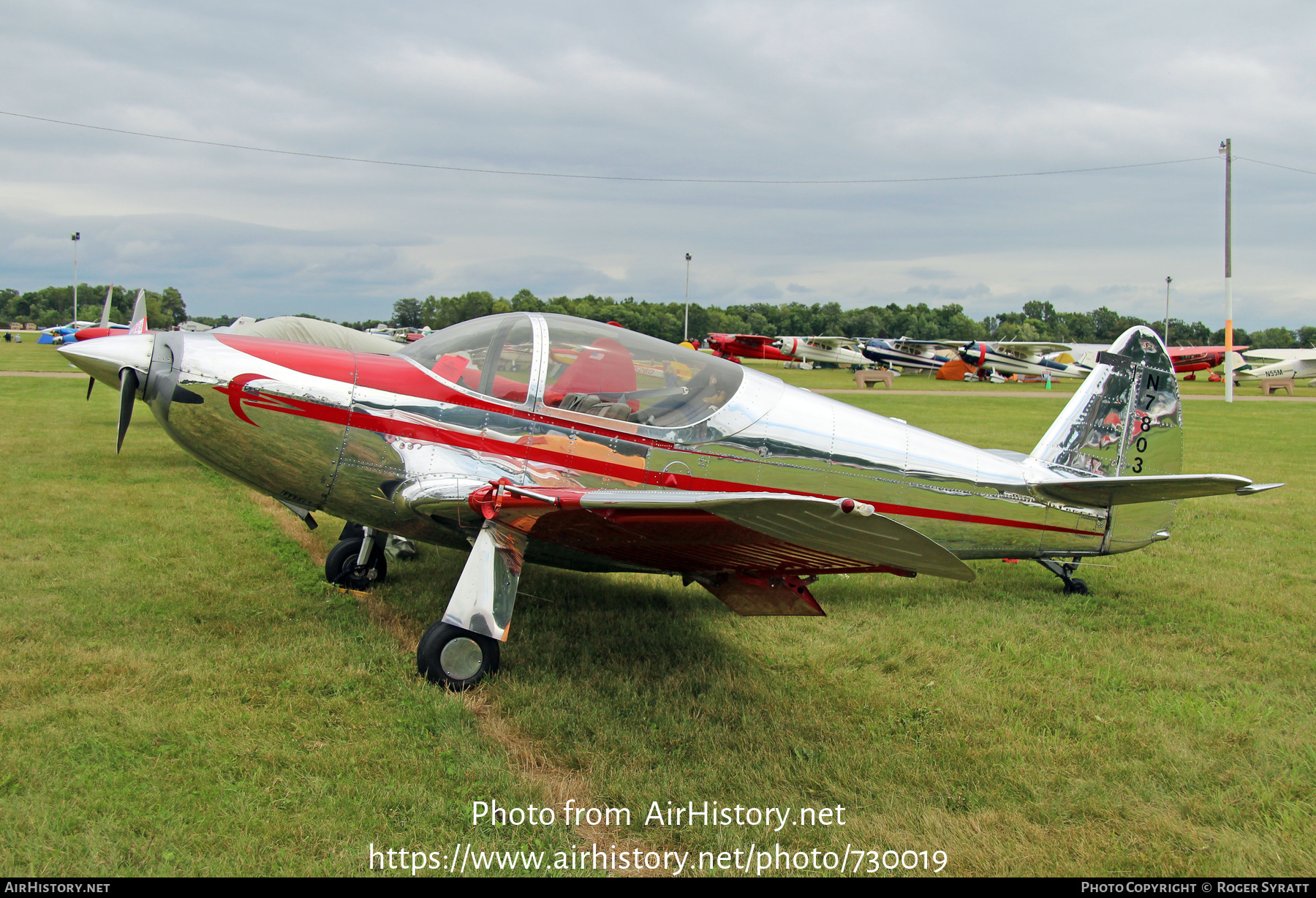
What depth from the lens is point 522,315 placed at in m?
4.93

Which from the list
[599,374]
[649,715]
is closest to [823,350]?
[599,374]

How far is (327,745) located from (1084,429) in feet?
18.6

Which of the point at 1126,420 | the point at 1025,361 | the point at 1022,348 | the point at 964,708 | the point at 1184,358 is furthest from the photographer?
the point at 1184,358

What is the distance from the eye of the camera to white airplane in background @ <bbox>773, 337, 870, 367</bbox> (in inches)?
2179

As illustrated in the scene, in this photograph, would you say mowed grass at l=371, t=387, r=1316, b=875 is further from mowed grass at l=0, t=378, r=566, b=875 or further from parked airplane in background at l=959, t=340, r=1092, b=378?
parked airplane in background at l=959, t=340, r=1092, b=378

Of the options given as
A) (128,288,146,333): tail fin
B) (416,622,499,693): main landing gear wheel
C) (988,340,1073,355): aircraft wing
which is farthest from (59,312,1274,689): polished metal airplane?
(988,340,1073,355): aircraft wing

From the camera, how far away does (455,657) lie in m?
4.39

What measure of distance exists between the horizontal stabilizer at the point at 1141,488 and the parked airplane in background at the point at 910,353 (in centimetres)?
5064

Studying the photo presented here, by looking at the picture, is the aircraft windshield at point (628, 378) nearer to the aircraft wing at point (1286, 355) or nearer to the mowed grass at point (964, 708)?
the mowed grass at point (964, 708)

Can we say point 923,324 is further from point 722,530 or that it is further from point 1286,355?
point 722,530

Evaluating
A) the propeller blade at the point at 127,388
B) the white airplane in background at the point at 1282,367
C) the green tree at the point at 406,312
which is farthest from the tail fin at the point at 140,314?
the green tree at the point at 406,312

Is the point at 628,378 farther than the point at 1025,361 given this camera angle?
No

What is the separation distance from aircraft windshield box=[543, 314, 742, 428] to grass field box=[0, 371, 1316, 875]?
1590 millimetres

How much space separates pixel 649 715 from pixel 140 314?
37.0 ft
